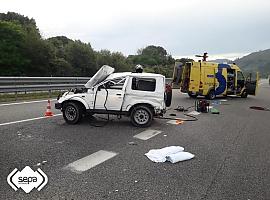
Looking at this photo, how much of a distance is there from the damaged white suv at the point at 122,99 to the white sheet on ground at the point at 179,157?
Result: 9.44 ft

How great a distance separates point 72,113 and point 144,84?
229 cm

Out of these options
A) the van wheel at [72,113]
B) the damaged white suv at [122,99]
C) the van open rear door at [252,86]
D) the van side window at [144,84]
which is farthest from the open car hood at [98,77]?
the van open rear door at [252,86]

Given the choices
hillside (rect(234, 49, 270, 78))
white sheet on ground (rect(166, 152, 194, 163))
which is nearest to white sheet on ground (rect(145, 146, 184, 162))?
white sheet on ground (rect(166, 152, 194, 163))

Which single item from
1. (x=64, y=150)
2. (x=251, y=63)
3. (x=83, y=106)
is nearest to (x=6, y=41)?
(x=83, y=106)

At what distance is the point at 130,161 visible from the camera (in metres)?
5.30

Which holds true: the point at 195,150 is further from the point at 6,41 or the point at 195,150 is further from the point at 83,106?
the point at 6,41

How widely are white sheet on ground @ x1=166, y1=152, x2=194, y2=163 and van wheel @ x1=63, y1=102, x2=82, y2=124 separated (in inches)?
150

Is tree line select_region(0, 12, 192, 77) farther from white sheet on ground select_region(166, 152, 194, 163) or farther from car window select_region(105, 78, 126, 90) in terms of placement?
white sheet on ground select_region(166, 152, 194, 163)

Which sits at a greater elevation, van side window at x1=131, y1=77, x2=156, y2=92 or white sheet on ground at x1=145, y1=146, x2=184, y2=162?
van side window at x1=131, y1=77, x2=156, y2=92

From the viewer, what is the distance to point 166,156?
554cm

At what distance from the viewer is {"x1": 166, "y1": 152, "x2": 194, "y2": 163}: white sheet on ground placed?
539 cm

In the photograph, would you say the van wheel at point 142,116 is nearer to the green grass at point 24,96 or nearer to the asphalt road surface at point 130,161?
the asphalt road surface at point 130,161

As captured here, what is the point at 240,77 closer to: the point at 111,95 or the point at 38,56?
the point at 111,95

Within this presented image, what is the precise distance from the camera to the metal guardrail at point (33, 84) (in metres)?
13.6
